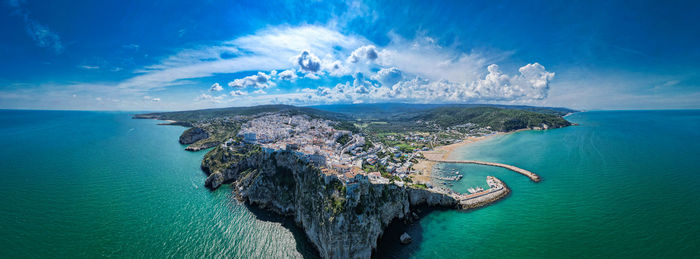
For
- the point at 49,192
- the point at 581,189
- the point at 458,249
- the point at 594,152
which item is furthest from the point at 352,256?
Result: the point at 594,152

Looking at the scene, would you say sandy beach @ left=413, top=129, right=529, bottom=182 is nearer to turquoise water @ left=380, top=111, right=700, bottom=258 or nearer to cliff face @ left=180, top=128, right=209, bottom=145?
turquoise water @ left=380, top=111, right=700, bottom=258

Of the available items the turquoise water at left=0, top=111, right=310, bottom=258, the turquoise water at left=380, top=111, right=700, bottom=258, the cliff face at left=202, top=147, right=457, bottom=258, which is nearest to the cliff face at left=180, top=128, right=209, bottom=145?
the turquoise water at left=0, top=111, right=310, bottom=258

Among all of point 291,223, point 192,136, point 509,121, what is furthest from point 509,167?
point 192,136

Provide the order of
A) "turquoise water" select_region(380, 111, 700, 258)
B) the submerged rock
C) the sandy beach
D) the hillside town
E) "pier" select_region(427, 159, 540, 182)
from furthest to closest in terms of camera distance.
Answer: the sandy beach < "pier" select_region(427, 159, 540, 182) < the hillside town < the submerged rock < "turquoise water" select_region(380, 111, 700, 258)

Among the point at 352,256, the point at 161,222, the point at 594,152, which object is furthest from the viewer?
the point at 594,152

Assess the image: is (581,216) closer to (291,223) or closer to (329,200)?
(329,200)

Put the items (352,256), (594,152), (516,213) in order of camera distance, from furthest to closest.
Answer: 1. (594,152)
2. (516,213)
3. (352,256)

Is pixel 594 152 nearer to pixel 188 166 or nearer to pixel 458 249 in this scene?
pixel 458 249
